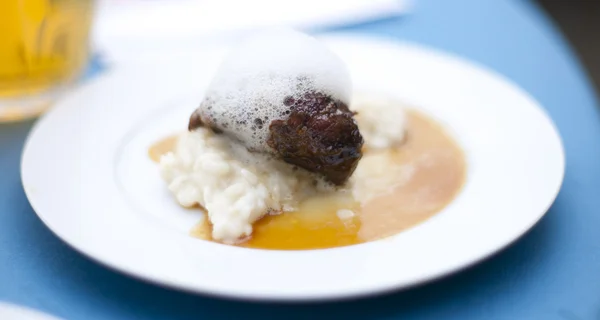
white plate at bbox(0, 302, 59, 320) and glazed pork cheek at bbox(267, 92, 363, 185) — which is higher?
glazed pork cheek at bbox(267, 92, 363, 185)

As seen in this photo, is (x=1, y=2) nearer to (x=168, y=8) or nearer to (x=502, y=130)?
(x=168, y=8)

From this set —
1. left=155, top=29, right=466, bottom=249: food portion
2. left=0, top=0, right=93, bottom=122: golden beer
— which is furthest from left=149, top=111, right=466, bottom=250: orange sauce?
left=0, top=0, right=93, bottom=122: golden beer

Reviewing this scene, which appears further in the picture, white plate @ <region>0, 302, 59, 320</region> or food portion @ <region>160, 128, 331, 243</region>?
food portion @ <region>160, 128, 331, 243</region>

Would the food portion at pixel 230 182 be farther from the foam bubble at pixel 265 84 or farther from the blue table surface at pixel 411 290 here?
the blue table surface at pixel 411 290

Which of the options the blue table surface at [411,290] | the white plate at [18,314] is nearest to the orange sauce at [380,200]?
the blue table surface at [411,290]

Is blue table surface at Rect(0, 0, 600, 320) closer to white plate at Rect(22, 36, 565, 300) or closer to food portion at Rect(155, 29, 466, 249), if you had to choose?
A: white plate at Rect(22, 36, 565, 300)

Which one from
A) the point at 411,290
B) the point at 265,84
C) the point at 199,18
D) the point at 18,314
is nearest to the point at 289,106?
the point at 265,84
